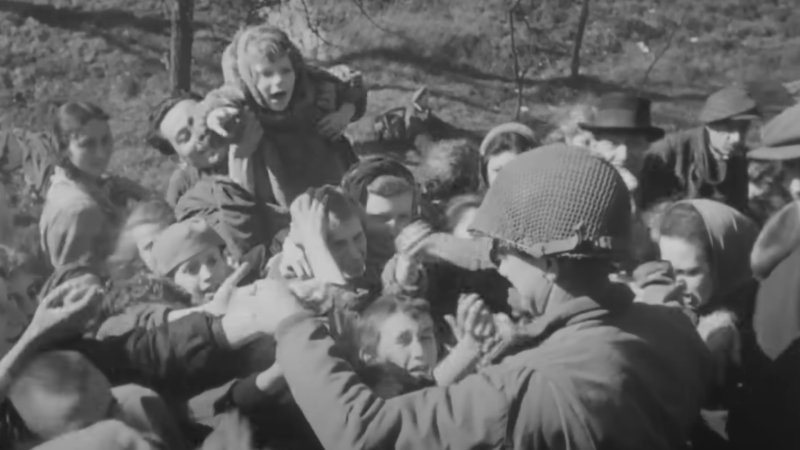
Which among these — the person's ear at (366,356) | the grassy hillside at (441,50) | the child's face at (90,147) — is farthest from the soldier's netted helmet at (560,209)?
the grassy hillside at (441,50)

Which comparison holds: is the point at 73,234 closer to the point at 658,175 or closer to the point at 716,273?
the point at 716,273

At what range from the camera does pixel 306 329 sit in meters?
2.20

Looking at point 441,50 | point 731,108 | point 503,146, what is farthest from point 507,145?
point 441,50

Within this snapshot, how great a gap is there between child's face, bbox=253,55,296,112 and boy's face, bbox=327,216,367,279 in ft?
2.59

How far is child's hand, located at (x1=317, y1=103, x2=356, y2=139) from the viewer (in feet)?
12.4

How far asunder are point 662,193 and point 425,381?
6.00 feet

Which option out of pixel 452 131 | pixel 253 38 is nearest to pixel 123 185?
pixel 253 38

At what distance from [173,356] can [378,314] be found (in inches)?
18.4

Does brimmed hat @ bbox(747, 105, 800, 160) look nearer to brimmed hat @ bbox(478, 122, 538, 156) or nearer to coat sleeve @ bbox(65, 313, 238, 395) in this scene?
brimmed hat @ bbox(478, 122, 538, 156)

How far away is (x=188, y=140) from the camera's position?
358 cm

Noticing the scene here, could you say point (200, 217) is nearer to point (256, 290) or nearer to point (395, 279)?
point (395, 279)

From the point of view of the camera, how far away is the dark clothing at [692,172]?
420 centimetres

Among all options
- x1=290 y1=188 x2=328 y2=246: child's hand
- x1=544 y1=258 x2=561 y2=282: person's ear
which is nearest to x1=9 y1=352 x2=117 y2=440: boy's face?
x1=290 y1=188 x2=328 y2=246: child's hand

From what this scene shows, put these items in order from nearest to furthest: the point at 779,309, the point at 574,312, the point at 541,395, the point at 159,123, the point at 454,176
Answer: the point at 541,395 → the point at 574,312 → the point at 779,309 → the point at 159,123 → the point at 454,176
